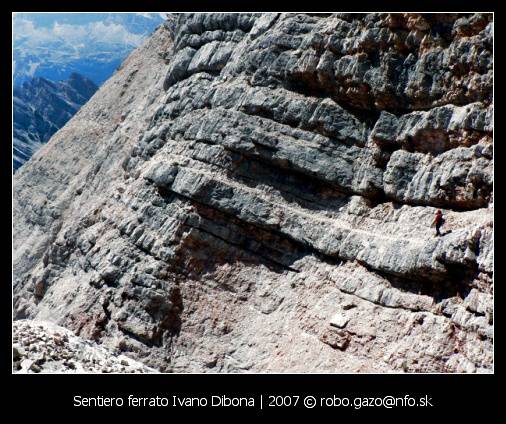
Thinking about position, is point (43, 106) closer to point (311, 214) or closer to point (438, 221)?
point (311, 214)

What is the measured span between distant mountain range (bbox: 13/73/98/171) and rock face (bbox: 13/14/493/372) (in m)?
87.2

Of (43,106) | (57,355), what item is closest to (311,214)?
(57,355)

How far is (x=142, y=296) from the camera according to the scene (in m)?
23.3

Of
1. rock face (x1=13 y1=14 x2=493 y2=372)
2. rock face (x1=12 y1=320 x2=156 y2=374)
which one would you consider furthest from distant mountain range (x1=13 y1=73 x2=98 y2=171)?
rock face (x1=12 y1=320 x2=156 y2=374)

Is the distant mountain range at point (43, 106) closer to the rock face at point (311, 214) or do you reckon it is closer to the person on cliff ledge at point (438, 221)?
the rock face at point (311, 214)

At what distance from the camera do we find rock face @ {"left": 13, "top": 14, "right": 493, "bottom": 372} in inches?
733

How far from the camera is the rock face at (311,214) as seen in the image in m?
18.6

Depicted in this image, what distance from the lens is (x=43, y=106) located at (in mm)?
117125

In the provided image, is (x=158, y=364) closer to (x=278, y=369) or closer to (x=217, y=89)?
(x=278, y=369)

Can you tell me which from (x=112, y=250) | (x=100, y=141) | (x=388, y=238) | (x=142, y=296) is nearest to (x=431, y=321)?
(x=388, y=238)

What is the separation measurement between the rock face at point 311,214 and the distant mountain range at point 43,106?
87.2 meters

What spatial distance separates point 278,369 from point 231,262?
5184 mm

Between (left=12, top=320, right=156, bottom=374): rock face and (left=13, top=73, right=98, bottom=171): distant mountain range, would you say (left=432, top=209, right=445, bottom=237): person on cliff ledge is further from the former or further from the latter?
(left=13, top=73, right=98, bottom=171): distant mountain range

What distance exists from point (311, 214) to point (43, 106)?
4208 inches
